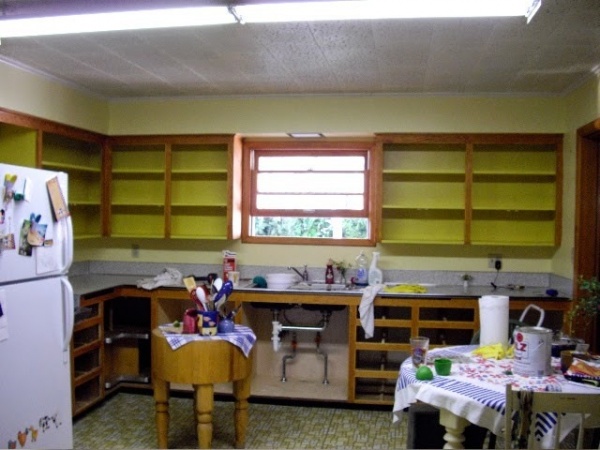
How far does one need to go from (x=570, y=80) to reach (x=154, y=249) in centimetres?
363

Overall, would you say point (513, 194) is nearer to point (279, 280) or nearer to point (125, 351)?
point (279, 280)

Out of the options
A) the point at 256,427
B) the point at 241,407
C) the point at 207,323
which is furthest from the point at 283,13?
the point at 256,427

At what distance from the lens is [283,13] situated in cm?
281

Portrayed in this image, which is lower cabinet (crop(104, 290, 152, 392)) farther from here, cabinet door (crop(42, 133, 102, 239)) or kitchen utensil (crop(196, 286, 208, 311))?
kitchen utensil (crop(196, 286, 208, 311))

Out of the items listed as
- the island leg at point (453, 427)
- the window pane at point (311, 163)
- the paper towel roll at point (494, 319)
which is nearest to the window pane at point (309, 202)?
the window pane at point (311, 163)

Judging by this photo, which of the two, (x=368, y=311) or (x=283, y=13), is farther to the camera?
(x=368, y=311)

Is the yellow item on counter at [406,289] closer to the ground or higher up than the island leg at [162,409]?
higher up

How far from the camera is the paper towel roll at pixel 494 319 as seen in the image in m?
3.00

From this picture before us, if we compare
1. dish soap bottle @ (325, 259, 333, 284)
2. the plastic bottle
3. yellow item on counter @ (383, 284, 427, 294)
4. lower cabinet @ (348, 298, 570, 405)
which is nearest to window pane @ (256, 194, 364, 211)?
the plastic bottle

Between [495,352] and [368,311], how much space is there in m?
1.59

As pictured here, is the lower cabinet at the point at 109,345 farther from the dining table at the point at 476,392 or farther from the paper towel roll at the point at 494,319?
the paper towel roll at the point at 494,319

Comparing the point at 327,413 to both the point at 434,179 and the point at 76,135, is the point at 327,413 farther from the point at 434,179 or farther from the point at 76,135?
the point at 76,135

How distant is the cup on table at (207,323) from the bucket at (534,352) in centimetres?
166

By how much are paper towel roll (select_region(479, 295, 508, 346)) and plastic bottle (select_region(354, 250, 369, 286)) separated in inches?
75.5
